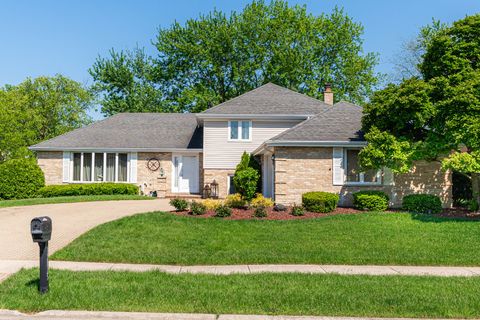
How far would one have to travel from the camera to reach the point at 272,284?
6.69 meters

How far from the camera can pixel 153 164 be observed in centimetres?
2373

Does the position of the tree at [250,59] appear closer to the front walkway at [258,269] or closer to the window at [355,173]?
the window at [355,173]

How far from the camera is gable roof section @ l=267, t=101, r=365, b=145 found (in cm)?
1614

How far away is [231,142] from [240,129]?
0.91 meters

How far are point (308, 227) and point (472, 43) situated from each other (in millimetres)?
8813

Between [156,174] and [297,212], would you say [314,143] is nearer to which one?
[297,212]

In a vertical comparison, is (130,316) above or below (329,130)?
below

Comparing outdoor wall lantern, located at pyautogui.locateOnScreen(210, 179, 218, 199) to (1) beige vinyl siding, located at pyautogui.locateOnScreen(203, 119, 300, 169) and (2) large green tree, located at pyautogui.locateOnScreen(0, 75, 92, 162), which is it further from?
(2) large green tree, located at pyautogui.locateOnScreen(0, 75, 92, 162)

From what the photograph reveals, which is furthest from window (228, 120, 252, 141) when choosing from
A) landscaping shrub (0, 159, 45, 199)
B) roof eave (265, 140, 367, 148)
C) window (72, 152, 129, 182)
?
landscaping shrub (0, 159, 45, 199)

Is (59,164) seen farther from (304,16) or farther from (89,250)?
(304,16)

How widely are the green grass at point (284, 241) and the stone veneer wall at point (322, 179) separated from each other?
297cm

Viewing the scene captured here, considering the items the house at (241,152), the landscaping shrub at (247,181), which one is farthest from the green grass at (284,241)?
the landscaping shrub at (247,181)

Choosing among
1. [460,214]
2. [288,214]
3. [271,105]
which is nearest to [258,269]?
[288,214]

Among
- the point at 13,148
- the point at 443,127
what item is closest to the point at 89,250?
the point at 443,127
